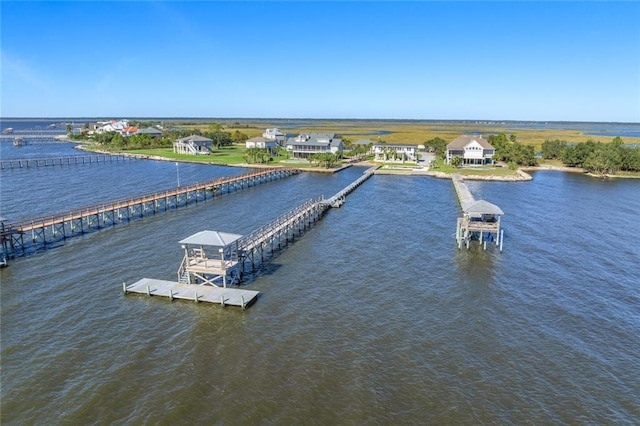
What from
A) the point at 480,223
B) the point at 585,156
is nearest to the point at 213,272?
the point at 480,223

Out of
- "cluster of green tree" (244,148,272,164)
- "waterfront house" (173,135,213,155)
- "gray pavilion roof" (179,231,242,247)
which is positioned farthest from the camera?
"waterfront house" (173,135,213,155)

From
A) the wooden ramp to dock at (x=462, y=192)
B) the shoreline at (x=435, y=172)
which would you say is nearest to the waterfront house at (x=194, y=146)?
the shoreline at (x=435, y=172)

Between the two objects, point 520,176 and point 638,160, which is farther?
point 638,160

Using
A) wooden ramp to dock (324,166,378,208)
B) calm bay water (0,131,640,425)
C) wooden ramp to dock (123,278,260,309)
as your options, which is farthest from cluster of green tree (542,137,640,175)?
wooden ramp to dock (123,278,260,309)

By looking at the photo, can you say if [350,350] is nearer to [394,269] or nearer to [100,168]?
[394,269]

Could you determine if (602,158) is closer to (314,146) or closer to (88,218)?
(314,146)

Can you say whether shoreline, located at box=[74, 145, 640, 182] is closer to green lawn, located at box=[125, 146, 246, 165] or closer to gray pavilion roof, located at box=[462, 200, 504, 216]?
green lawn, located at box=[125, 146, 246, 165]

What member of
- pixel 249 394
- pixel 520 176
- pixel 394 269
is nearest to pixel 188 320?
pixel 249 394
